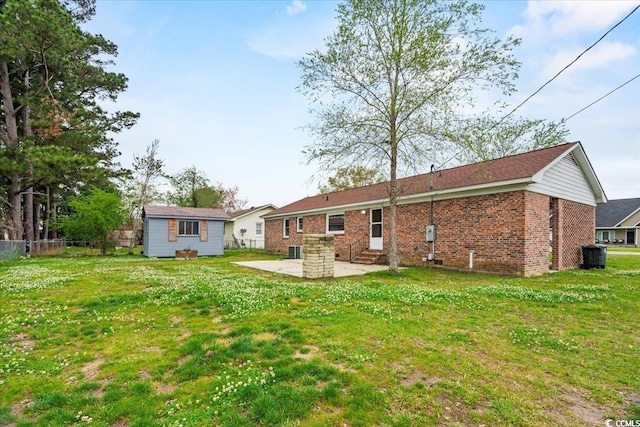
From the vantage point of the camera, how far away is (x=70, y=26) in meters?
16.0

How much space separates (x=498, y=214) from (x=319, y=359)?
975cm

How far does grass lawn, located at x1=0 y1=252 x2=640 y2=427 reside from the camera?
2619mm

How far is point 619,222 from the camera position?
3400 cm

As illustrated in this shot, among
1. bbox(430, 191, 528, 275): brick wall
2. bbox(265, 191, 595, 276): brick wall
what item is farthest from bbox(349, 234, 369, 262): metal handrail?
bbox(430, 191, 528, 275): brick wall

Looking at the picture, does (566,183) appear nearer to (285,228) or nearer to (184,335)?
(184,335)

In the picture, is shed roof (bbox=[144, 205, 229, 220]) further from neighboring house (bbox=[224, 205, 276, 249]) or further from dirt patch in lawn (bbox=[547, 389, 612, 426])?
dirt patch in lawn (bbox=[547, 389, 612, 426])

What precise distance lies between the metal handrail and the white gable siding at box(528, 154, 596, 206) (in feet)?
25.4

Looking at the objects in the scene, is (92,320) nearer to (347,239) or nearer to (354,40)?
(354,40)

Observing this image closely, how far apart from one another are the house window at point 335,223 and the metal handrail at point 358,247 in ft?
5.35

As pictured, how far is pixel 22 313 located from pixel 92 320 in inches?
62.0

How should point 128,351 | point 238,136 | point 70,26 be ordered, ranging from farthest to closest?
point 238,136
point 70,26
point 128,351

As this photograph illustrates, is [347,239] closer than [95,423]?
No

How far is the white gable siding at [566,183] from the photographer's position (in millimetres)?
10969

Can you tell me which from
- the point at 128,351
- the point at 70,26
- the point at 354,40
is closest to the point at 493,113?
the point at 354,40
